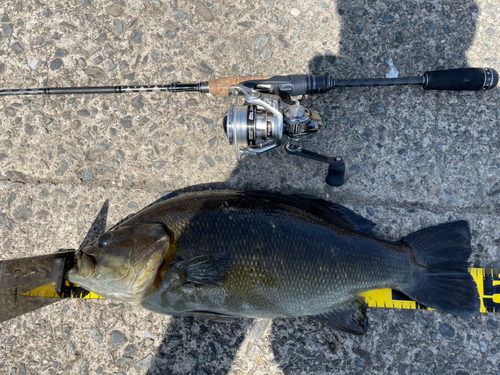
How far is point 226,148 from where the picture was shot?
270 cm

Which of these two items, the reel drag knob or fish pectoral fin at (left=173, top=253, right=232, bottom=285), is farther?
the reel drag knob

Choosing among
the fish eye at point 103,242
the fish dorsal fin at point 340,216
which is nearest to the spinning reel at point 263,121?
the fish dorsal fin at point 340,216

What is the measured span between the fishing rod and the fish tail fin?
85 centimetres

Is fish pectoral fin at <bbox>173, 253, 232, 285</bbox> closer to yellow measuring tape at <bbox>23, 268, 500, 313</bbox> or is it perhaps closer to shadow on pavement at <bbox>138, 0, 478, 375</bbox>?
shadow on pavement at <bbox>138, 0, 478, 375</bbox>

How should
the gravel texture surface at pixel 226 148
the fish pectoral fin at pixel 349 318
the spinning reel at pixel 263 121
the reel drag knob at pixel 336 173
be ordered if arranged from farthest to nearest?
1. the gravel texture surface at pixel 226 148
2. the reel drag knob at pixel 336 173
3. the fish pectoral fin at pixel 349 318
4. the spinning reel at pixel 263 121

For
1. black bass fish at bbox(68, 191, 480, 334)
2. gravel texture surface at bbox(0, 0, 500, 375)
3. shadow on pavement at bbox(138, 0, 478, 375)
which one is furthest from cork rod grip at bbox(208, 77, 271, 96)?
black bass fish at bbox(68, 191, 480, 334)

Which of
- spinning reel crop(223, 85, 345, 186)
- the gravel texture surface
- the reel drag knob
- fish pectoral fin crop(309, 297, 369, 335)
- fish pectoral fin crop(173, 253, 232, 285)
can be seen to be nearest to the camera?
fish pectoral fin crop(173, 253, 232, 285)

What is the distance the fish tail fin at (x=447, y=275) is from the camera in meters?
2.35

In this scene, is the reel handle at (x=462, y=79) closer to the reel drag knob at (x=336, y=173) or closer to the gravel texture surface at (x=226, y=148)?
the gravel texture surface at (x=226, y=148)

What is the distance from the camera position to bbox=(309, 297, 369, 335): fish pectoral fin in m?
2.29

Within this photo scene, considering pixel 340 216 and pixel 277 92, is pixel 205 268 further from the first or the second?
pixel 277 92

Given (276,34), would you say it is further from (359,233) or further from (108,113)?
(359,233)

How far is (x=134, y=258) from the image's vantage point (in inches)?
80.7

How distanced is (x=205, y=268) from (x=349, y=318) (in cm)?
112
